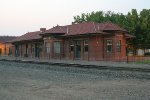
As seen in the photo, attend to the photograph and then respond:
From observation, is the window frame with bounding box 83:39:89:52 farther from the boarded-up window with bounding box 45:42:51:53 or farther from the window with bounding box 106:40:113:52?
the boarded-up window with bounding box 45:42:51:53

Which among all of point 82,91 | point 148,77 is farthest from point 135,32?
point 82,91

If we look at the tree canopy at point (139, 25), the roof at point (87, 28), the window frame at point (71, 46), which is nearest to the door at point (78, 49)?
the window frame at point (71, 46)

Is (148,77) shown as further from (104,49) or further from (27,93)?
(104,49)

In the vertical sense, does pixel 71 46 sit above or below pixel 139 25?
below

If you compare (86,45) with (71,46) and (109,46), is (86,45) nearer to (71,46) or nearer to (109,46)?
(109,46)

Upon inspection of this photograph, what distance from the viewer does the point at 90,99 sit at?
454 inches

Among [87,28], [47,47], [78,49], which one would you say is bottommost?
[78,49]

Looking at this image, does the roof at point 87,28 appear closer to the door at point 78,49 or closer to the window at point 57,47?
the door at point 78,49

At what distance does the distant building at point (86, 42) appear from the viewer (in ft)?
137

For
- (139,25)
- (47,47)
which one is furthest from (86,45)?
(139,25)

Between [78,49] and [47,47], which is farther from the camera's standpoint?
[47,47]

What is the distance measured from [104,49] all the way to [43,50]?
13447 millimetres

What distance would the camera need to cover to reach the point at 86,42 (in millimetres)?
43156

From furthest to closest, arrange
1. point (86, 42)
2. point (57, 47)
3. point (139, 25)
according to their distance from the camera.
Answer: point (139, 25), point (57, 47), point (86, 42)
